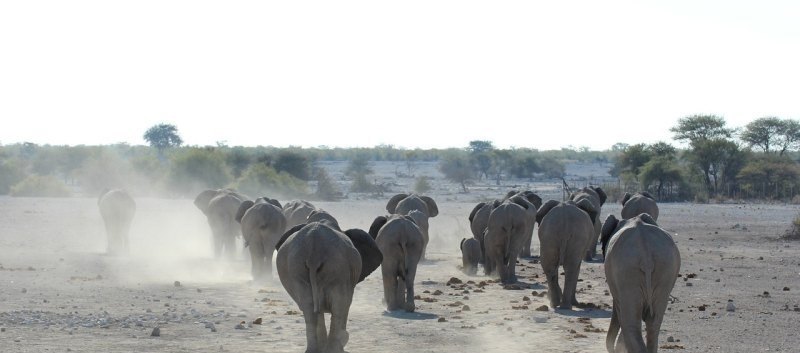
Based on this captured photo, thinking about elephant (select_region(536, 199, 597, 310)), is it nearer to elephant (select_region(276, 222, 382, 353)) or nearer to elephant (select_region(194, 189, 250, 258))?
elephant (select_region(276, 222, 382, 353))

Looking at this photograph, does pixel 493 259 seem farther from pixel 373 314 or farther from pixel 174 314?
pixel 174 314

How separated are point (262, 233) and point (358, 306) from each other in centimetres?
516

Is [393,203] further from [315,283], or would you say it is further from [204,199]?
[315,283]

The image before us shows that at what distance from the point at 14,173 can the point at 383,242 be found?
57.9 m

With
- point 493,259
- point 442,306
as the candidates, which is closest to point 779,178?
point 493,259

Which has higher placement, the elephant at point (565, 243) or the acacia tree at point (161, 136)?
the acacia tree at point (161, 136)

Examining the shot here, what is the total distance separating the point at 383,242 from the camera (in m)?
18.2

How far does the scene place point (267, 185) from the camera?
62.8m

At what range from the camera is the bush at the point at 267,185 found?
61.0 meters

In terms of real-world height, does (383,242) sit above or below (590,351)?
above

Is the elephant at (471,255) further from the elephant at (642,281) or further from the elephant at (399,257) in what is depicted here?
the elephant at (642,281)

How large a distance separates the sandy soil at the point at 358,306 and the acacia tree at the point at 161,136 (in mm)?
99944

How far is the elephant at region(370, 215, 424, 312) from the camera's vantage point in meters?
18.2

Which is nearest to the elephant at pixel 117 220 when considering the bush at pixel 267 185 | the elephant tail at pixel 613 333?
the elephant tail at pixel 613 333
